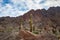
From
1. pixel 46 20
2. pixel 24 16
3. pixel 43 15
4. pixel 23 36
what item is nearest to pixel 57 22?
pixel 46 20

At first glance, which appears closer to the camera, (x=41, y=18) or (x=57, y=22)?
(x=57, y=22)

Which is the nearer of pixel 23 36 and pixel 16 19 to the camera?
pixel 23 36

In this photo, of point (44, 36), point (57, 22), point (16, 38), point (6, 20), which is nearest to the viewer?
point (44, 36)

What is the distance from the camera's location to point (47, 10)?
73.1m

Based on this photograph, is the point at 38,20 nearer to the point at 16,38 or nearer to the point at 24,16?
the point at 24,16

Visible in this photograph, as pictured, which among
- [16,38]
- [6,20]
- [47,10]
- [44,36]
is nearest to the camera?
[44,36]

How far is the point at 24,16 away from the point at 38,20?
6.05m

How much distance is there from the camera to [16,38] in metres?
26.9

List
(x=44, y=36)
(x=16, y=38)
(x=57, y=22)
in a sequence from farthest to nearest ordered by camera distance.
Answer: (x=57, y=22)
(x=16, y=38)
(x=44, y=36)

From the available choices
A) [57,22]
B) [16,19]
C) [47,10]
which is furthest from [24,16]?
[57,22]

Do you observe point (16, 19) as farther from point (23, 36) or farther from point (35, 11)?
point (23, 36)

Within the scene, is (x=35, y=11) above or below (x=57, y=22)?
above

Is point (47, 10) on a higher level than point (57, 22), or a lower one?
higher

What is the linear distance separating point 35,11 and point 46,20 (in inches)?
408
